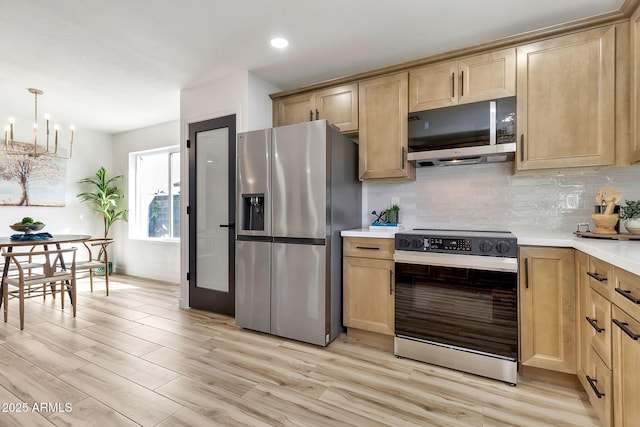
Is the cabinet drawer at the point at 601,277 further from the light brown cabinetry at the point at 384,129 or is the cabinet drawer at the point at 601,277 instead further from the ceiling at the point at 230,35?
the ceiling at the point at 230,35

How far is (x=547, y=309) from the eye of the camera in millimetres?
1933

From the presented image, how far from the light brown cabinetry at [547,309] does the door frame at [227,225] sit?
8.55ft

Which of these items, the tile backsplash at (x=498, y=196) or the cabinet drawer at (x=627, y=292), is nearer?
the cabinet drawer at (x=627, y=292)

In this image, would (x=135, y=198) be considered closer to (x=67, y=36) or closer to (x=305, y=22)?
(x=67, y=36)

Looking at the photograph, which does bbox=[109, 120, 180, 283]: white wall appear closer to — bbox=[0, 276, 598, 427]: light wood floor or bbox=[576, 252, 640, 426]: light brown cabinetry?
bbox=[0, 276, 598, 427]: light wood floor

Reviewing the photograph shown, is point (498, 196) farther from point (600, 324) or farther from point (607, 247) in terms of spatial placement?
point (600, 324)

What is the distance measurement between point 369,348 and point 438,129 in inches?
75.4

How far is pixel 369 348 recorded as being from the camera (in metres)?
2.52

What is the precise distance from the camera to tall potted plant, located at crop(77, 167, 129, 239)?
206 inches

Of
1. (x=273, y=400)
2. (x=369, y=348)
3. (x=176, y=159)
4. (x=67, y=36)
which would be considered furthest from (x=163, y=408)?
(x=176, y=159)

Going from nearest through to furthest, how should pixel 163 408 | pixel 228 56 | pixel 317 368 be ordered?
1. pixel 163 408
2. pixel 317 368
3. pixel 228 56

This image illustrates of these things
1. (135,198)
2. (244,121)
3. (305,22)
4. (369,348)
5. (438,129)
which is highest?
(305,22)

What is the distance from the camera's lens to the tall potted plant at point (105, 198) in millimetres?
5242

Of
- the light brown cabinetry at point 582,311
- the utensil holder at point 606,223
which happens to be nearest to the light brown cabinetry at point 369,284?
the light brown cabinetry at point 582,311
